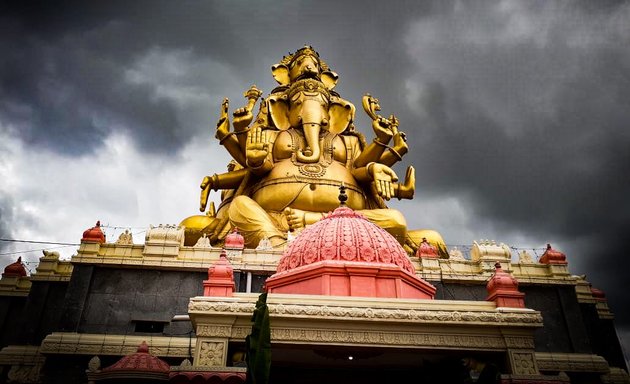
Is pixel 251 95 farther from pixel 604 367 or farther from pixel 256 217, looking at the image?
pixel 604 367

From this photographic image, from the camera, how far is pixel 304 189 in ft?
55.3

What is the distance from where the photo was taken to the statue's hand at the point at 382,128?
55.4ft

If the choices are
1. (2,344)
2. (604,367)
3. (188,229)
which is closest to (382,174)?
(188,229)

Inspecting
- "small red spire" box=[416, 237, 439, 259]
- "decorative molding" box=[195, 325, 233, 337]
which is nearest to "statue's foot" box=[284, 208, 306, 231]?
"small red spire" box=[416, 237, 439, 259]

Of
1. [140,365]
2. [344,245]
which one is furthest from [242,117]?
[140,365]

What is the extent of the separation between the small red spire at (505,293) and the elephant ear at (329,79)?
49.7ft

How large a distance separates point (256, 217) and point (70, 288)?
560 cm

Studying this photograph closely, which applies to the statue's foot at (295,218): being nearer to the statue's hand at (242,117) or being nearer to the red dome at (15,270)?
the statue's hand at (242,117)

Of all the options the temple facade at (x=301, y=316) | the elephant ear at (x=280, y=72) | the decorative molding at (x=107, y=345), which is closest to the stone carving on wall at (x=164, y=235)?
the temple facade at (x=301, y=316)

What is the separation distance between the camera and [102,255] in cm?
1317

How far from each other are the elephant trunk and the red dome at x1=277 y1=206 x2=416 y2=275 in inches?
274

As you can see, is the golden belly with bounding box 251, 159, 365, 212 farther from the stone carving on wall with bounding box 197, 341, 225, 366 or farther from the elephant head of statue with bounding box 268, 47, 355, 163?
the stone carving on wall with bounding box 197, 341, 225, 366

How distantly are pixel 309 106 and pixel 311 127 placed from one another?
105cm

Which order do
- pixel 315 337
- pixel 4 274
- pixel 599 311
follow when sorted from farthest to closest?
pixel 599 311, pixel 4 274, pixel 315 337
